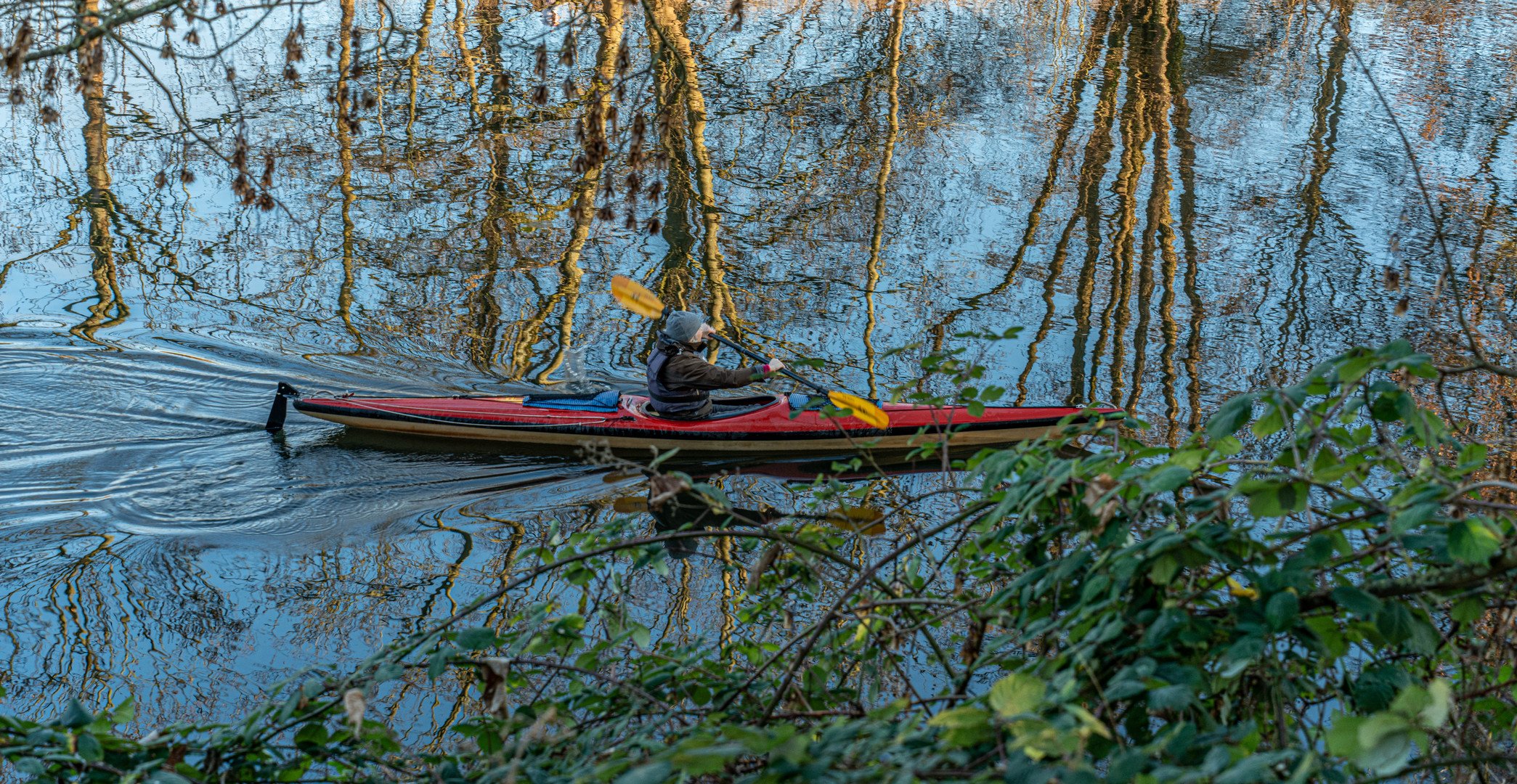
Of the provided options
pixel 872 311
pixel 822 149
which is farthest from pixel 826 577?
pixel 822 149

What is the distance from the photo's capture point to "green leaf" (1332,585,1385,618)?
1.54 metres

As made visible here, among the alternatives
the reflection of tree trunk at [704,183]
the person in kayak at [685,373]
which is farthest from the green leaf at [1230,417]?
the reflection of tree trunk at [704,183]

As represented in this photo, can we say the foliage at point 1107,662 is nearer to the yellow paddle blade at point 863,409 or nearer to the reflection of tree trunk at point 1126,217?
the yellow paddle blade at point 863,409

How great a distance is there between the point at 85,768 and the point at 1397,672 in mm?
2378

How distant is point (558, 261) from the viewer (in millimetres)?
8516

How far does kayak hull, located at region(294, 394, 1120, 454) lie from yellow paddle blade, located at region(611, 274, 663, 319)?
127 cm

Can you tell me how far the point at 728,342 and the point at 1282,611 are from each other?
4366mm

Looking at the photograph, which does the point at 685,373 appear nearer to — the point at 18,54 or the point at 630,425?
the point at 630,425

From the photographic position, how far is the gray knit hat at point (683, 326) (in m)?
5.72

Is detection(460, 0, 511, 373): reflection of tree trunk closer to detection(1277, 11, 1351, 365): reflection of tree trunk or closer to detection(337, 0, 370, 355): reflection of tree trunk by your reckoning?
detection(337, 0, 370, 355): reflection of tree trunk

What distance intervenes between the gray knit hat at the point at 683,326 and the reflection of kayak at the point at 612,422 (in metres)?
0.53

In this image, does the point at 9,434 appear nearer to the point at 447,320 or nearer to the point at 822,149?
the point at 447,320

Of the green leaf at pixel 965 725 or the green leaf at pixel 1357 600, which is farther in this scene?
the green leaf at pixel 1357 600

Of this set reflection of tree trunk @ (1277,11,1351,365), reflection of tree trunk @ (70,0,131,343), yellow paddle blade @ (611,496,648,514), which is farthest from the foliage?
reflection of tree trunk @ (70,0,131,343)
